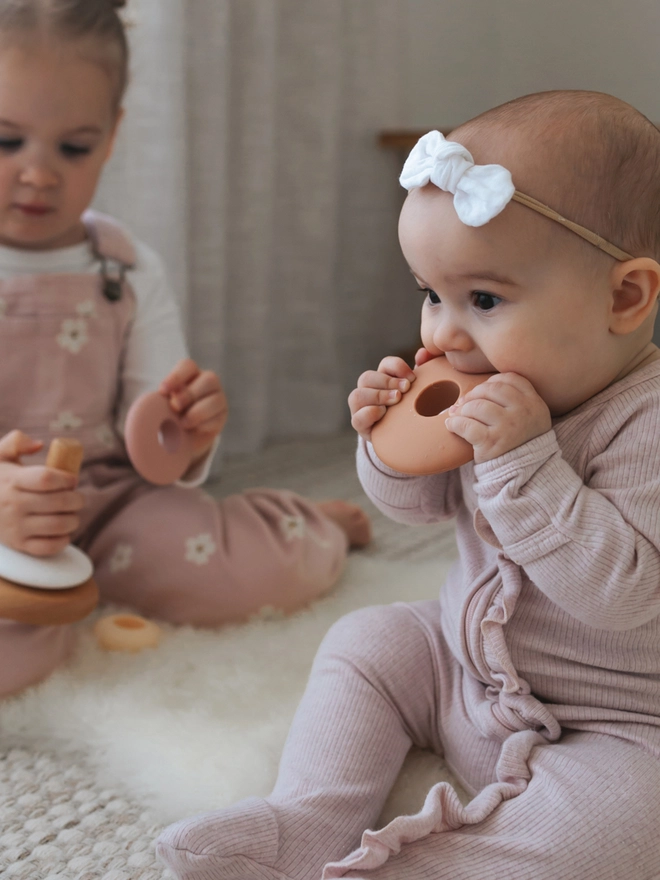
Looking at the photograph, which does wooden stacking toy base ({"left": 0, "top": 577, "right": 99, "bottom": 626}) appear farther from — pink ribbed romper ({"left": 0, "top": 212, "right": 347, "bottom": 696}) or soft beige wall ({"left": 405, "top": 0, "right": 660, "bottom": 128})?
soft beige wall ({"left": 405, "top": 0, "right": 660, "bottom": 128})

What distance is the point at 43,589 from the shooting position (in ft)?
2.85

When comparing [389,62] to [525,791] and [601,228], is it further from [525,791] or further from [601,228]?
[525,791]

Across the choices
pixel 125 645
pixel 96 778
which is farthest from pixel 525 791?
pixel 125 645

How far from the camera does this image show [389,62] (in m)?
1.73

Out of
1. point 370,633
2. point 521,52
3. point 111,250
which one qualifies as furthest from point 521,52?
point 370,633

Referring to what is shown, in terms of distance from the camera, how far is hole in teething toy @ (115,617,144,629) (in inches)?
38.6

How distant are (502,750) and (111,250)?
2.43 ft

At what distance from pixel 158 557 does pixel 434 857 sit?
1.74ft

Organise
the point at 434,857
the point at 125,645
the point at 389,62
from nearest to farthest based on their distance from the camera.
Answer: the point at 434,857
the point at 125,645
the point at 389,62

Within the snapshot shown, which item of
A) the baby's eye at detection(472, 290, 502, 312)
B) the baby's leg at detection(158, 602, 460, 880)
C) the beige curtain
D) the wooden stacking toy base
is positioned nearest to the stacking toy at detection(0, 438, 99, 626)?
the wooden stacking toy base

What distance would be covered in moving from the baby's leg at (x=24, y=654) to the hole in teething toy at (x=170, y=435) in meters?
0.24

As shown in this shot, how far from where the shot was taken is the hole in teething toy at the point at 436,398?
0.71 m

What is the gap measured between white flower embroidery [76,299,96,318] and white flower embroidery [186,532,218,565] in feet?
0.93

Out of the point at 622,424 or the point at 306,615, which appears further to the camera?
the point at 306,615
